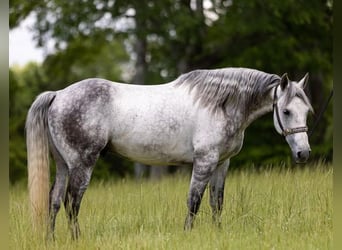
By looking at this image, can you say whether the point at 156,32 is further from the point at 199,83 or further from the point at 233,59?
the point at 199,83

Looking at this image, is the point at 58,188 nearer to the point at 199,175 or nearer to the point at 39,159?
the point at 39,159

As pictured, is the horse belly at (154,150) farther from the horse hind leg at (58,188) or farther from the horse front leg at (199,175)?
the horse hind leg at (58,188)

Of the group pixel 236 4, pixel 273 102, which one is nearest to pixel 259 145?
pixel 236 4

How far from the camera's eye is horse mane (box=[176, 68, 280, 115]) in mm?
5371

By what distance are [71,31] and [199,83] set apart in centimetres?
689

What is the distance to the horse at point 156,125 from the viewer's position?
202 inches

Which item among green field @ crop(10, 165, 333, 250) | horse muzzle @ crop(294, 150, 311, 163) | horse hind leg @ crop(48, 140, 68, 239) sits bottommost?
green field @ crop(10, 165, 333, 250)

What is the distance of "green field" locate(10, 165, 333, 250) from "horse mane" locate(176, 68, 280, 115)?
1059 millimetres

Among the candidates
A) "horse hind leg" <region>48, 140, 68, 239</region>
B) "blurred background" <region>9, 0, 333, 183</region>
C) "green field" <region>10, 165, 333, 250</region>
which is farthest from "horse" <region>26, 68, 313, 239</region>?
"blurred background" <region>9, 0, 333, 183</region>

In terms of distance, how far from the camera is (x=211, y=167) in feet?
17.2

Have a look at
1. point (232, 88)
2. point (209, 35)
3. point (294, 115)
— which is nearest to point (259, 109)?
point (232, 88)

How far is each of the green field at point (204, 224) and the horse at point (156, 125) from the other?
0.29 m

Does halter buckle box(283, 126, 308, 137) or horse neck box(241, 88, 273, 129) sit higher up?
horse neck box(241, 88, 273, 129)

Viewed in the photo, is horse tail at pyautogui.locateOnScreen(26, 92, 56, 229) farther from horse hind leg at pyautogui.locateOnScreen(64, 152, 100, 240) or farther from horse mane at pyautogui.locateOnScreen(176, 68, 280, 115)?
horse mane at pyautogui.locateOnScreen(176, 68, 280, 115)
